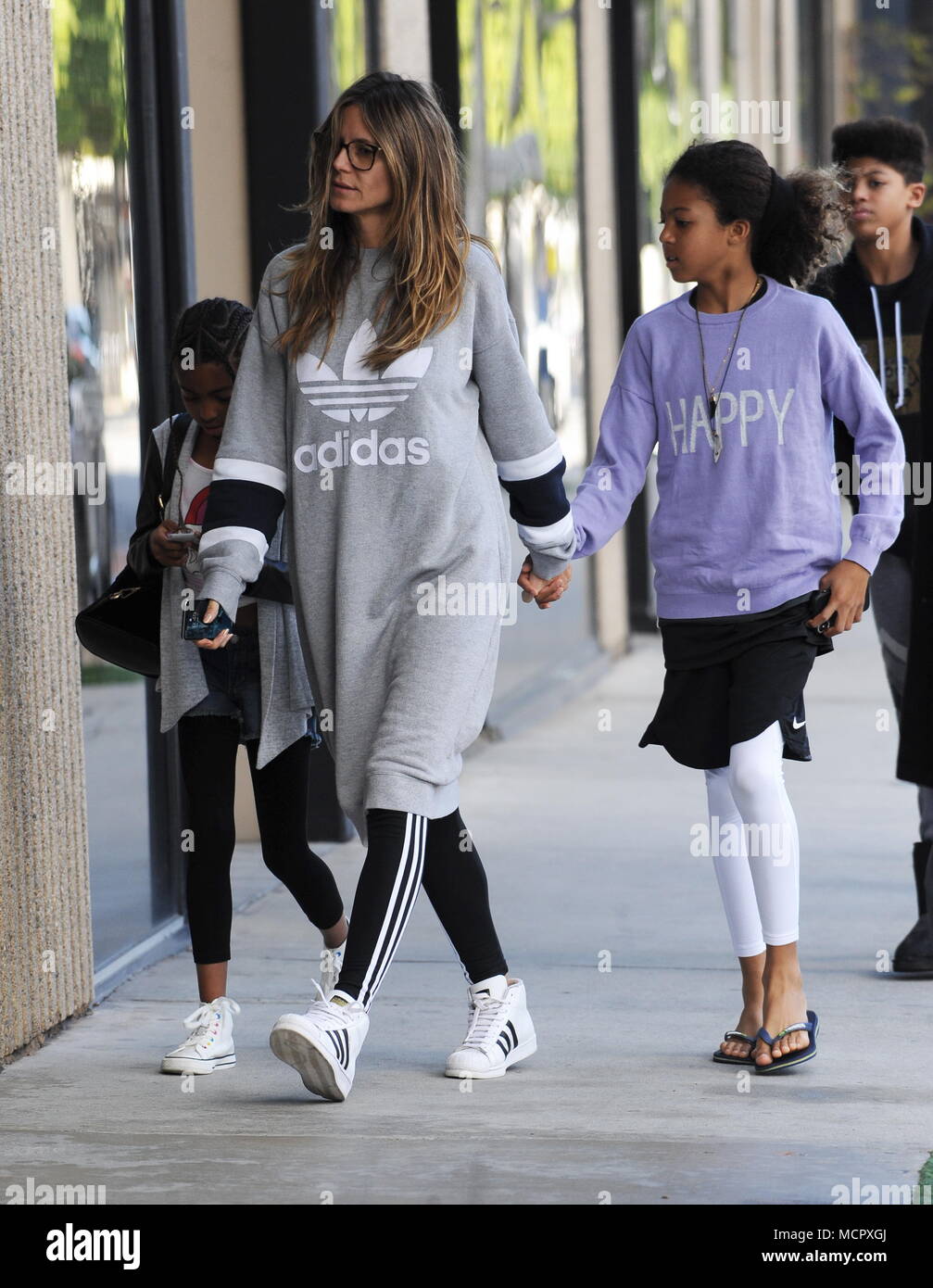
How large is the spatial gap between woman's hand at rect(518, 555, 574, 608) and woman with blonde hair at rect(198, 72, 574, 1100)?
0.31 ft

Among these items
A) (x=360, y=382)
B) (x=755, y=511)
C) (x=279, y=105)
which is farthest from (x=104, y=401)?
(x=755, y=511)

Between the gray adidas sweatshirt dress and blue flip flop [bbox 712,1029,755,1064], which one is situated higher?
the gray adidas sweatshirt dress

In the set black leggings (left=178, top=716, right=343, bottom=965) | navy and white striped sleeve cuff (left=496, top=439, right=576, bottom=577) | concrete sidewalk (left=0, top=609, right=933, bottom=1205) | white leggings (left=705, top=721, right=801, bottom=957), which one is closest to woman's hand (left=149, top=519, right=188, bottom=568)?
black leggings (left=178, top=716, right=343, bottom=965)

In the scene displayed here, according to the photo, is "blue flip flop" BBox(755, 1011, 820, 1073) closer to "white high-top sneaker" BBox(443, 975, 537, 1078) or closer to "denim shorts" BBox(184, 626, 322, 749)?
"white high-top sneaker" BBox(443, 975, 537, 1078)

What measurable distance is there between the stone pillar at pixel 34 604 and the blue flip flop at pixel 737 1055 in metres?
1.43

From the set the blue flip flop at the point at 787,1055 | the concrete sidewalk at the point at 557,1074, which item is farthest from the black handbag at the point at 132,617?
the blue flip flop at the point at 787,1055

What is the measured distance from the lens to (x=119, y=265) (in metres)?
5.04

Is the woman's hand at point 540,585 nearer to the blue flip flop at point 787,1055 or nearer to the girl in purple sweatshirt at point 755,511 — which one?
the girl in purple sweatshirt at point 755,511

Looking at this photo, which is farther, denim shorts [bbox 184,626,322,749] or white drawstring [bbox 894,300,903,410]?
white drawstring [bbox 894,300,903,410]

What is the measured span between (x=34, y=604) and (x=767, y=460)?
1550 mm

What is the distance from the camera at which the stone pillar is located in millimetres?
3975

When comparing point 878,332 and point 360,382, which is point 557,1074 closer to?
point 360,382

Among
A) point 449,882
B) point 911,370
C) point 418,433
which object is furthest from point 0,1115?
point 911,370

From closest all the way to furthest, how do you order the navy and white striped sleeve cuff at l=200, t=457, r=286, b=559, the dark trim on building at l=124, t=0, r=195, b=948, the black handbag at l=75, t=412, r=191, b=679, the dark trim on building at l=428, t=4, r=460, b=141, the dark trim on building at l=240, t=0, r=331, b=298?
the navy and white striped sleeve cuff at l=200, t=457, r=286, b=559 → the black handbag at l=75, t=412, r=191, b=679 → the dark trim on building at l=124, t=0, r=195, b=948 → the dark trim on building at l=240, t=0, r=331, b=298 → the dark trim on building at l=428, t=4, r=460, b=141
